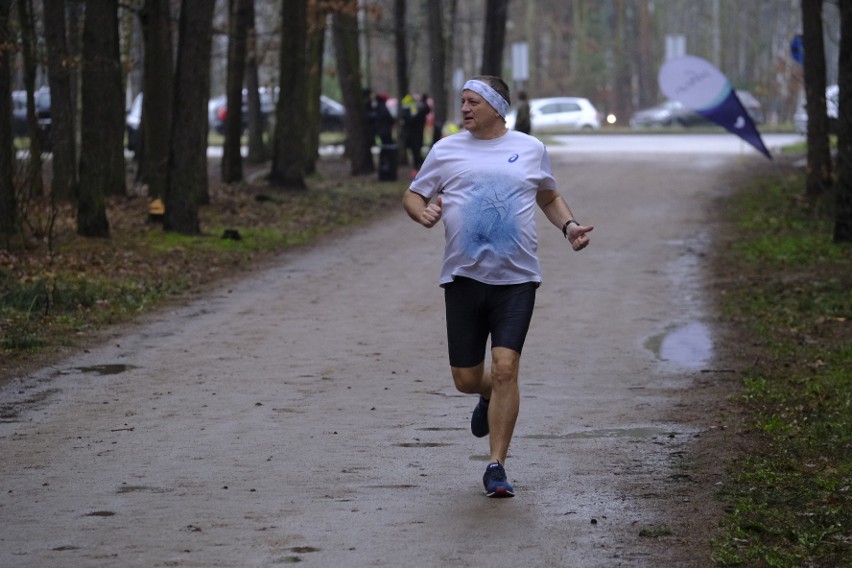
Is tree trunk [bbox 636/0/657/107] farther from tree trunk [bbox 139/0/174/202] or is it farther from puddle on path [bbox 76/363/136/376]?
puddle on path [bbox 76/363/136/376]

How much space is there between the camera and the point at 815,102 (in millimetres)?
25234

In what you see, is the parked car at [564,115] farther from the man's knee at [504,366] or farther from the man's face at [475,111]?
the man's knee at [504,366]

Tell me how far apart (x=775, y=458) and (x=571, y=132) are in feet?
172

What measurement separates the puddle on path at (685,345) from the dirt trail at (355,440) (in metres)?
0.05

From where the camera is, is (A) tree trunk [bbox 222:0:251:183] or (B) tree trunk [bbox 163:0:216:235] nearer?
(B) tree trunk [bbox 163:0:216:235]

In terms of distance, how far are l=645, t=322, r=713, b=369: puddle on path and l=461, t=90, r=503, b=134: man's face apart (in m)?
4.65

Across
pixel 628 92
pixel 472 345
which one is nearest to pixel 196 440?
pixel 472 345

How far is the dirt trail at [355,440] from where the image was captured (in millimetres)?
6660

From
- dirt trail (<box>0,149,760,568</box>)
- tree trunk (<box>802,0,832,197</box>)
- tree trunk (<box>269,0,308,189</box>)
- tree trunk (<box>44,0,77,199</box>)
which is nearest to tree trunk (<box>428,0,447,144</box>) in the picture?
tree trunk (<box>269,0,308,189</box>)

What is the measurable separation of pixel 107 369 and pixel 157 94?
13573mm

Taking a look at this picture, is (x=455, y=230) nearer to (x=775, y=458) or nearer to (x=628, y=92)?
(x=775, y=458)

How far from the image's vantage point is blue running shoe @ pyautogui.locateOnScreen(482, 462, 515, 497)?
744 centimetres

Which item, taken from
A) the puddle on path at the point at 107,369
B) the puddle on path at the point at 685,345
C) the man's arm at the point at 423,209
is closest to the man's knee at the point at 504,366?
the man's arm at the point at 423,209

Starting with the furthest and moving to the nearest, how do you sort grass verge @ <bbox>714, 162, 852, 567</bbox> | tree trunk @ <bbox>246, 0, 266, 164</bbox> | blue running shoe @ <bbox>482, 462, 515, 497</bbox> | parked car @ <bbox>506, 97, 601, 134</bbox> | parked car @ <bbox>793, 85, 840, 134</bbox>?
parked car @ <bbox>506, 97, 601, 134</bbox> → tree trunk @ <bbox>246, 0, 266, 164</bbox> → parked car @ <bbox>793, 85, 840, 134</bbox> → blue running shoe @ <bbox>482, 462, 515, 497</bbox> → grass verge @ <bbox>714, 162, 852, 567</bbox>
